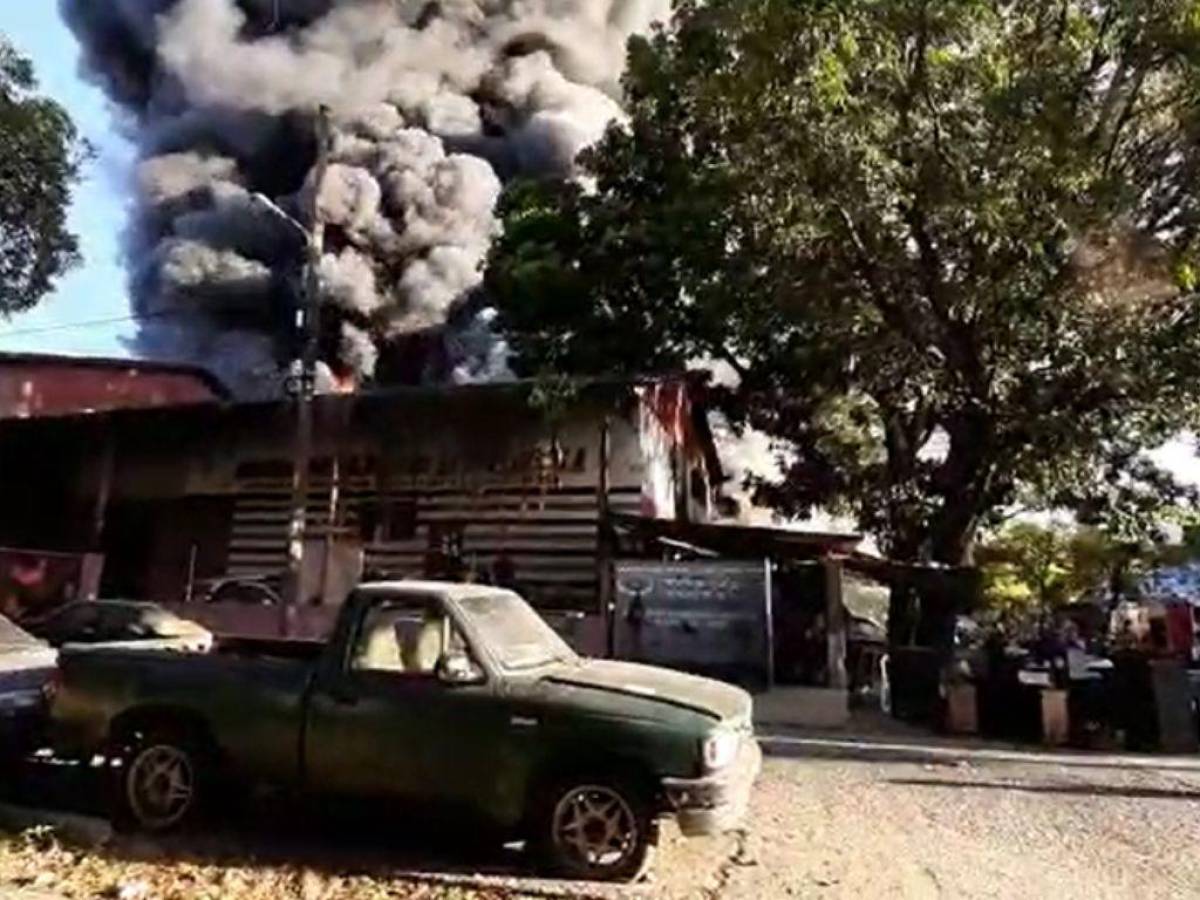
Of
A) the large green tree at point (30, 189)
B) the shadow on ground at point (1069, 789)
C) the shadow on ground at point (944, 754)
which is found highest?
the large green tree at point (30, 189)

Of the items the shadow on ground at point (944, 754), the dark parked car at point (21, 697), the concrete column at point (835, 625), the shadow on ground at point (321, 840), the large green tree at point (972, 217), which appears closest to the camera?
the shadow on ground at point (321, 840)

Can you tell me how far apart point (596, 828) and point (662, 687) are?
887 mm

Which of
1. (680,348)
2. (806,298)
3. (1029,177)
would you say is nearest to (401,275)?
(680,348)

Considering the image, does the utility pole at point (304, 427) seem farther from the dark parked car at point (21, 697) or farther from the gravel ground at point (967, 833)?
the gravel ground at point (967, 833)

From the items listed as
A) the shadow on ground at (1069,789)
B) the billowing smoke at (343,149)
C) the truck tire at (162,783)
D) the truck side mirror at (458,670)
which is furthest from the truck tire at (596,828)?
the billowing smoke at (343,149)

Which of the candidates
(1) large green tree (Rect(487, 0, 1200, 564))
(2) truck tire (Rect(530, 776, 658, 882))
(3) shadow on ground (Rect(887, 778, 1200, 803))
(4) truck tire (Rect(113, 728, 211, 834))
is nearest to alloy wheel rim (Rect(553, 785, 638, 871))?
(2) truck tire (Rect(530, 776, 658, 882))

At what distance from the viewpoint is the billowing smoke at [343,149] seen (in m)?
36.4

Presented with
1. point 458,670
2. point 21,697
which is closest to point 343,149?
point 21,697

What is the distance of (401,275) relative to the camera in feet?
125

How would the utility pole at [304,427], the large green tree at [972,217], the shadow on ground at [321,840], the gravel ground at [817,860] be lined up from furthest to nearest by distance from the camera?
the utility pole at [304,427] < the large green tree at [972,217] < the shadow on ground at [321,840] < the gravel ground at [817,860]

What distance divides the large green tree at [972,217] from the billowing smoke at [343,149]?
17.6 meters

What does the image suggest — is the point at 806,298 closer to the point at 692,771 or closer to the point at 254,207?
the point at 692,771

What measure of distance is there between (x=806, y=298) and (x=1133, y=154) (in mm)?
4658

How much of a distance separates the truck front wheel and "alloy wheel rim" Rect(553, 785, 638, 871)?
2.29 metres
